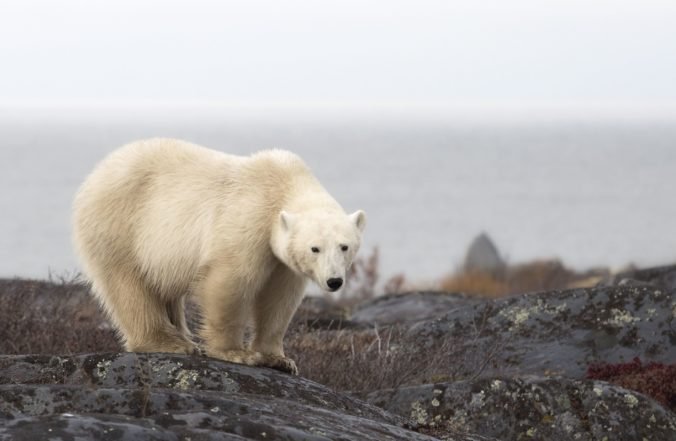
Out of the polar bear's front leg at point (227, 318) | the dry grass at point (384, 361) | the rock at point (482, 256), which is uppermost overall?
the polar bear's front leg at point (227, 318)

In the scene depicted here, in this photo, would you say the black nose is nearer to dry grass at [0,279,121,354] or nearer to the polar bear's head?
the polar bear's head

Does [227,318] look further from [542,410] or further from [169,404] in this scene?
[169,404]

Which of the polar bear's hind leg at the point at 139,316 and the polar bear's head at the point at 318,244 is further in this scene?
the polar bear's hind leg at the point at 139,316

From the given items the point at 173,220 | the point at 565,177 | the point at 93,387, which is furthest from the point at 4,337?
the point at 565,177

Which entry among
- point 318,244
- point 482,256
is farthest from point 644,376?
point 482,256

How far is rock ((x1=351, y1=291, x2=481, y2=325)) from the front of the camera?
41.2 ft

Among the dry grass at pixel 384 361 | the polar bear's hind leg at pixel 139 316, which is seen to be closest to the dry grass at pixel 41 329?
the polar bear's hind leg at pixel 139 316

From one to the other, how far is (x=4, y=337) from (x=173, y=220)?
284 cm

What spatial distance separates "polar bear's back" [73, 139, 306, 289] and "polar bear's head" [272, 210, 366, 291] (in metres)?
0.31

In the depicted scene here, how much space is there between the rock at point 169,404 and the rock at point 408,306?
6694 mm

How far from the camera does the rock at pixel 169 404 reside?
11.6 ft

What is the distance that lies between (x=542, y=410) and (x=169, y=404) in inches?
102

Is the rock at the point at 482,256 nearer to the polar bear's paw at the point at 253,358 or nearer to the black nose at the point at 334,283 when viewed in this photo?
the polar bear's paw at the point at 253,358

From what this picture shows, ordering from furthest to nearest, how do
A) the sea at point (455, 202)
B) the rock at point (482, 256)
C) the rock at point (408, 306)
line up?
the sea at point (455, 202) → the rock at point (482, 256) → the rock at point (408, 306)
